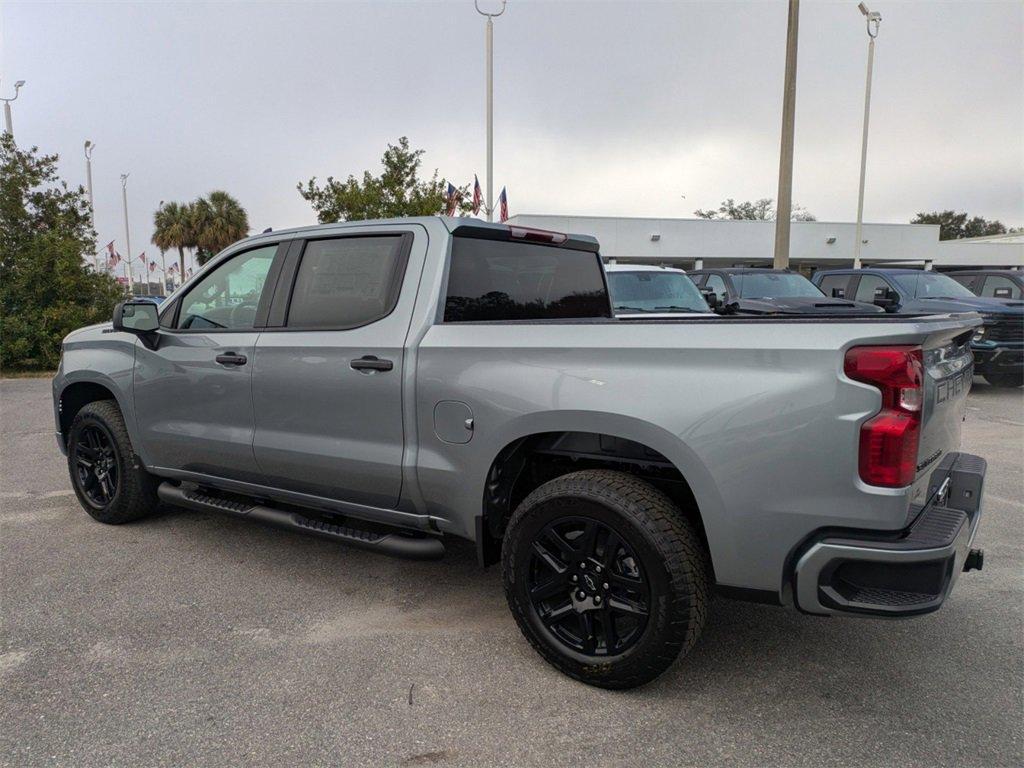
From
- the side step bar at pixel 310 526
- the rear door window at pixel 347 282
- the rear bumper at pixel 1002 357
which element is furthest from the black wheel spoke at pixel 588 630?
the rear bumper at pixel 1002 357

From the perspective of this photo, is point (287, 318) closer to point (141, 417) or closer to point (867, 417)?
point (141, 417)

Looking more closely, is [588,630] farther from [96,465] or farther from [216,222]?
[216,222]

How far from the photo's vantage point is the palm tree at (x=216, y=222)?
4850 centimetres

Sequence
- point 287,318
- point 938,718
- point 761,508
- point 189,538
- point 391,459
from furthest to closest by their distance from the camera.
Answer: point 189,538 < point 287,318 < point 391,459 < point 938,718 < point 761,508

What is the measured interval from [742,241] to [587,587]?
38.8 m

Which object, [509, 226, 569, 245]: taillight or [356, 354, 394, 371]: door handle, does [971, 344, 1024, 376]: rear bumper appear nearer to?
[509, 226, 569, 245]: taillight

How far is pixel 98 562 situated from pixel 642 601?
330cm

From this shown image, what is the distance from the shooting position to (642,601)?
2611 mm

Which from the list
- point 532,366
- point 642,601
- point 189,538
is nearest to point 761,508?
point 642,601

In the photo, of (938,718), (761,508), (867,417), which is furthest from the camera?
(938,718)

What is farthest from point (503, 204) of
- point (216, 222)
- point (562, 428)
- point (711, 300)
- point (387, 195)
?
point (216, 222)

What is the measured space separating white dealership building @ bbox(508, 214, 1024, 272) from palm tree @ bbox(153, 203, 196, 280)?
2745 centimetres

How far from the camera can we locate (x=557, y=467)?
3.23 meters

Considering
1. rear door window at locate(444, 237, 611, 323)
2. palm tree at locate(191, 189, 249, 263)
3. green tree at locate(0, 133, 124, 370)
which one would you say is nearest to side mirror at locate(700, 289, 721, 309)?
rear door window at locate(444, 237, 611, 323)
